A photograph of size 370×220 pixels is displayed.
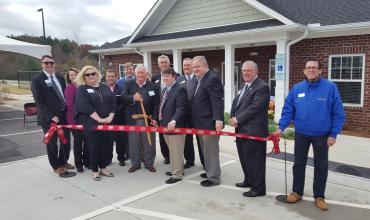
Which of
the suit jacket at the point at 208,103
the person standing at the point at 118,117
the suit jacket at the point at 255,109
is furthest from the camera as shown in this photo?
the person standing at the point at 118,117

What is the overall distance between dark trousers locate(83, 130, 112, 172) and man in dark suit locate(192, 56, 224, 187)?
1.52m

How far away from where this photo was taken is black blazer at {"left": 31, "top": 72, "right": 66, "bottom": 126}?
523 cm

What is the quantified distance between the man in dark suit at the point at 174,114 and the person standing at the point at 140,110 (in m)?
0.46

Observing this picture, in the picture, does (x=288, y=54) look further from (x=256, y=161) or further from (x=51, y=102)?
(x=51, y=102)

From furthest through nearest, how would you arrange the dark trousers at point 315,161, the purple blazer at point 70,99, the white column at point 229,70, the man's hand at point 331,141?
the white column at point 229,70 → the purple blazer at point 70,99 → the dark trousers at point 315,161 → the man's hand at point 331,141

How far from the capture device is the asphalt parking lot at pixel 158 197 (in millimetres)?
4004

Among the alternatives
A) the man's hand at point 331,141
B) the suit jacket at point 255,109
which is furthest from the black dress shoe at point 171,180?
the man's hand at point 331,141

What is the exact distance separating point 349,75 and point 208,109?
583cm

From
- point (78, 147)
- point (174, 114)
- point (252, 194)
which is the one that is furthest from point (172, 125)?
point (78, 147)

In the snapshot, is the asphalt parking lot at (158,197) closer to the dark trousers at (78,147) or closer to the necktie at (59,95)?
the dark trousers at (78,147)

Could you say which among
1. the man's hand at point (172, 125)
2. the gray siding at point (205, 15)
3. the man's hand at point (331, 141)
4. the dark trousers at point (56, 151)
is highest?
the gray siding at point (205, 15)

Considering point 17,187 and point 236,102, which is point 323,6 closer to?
point 236,102

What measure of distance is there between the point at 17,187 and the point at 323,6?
384 inches

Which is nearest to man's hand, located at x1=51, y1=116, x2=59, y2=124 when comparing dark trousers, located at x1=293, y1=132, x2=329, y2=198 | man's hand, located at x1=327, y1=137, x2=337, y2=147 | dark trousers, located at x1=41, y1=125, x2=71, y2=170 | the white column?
dark trousers, located at x1=41, y1=125, x2=71, y2=170
